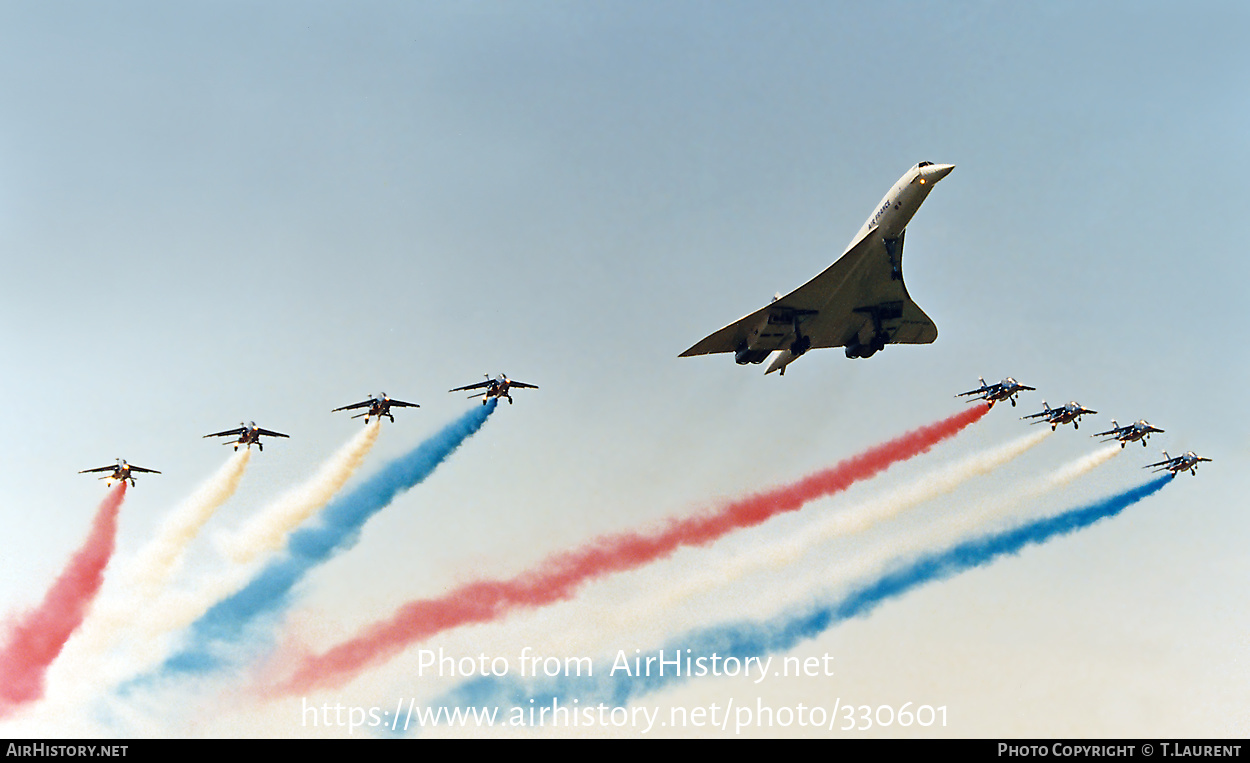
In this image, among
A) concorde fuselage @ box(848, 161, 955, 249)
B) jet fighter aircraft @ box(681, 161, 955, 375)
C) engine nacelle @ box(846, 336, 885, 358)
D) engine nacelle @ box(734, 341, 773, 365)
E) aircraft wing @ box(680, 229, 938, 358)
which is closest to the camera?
concorde fuselage @ box(848, 161, 955, 249)

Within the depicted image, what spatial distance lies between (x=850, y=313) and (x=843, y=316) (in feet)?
1.41

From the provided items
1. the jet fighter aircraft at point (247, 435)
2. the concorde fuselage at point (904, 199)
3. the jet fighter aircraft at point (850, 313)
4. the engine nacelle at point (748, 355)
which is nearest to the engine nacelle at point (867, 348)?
the jet fighter aircraft at point (850, 313)

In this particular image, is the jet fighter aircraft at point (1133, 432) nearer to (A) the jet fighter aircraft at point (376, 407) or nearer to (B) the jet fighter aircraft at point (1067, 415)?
(B) the jet fighter aircraft at point (1067, 415)

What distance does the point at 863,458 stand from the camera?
54781 mm

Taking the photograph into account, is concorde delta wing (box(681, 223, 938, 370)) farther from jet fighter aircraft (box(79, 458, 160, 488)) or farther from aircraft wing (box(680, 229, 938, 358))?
jet fighter aircraft (box(79, 458, 160, 488))

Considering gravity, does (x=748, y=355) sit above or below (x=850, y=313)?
below

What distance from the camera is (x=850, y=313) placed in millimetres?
52688

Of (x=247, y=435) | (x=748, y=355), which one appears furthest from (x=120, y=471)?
(x=748, y=355)

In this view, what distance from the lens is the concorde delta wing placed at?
50.4 meters

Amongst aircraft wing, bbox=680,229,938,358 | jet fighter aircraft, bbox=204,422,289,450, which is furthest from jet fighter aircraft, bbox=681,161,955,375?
jet fighter aircraft, bbox=204,422,289,450

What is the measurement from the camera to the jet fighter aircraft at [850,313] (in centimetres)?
4953

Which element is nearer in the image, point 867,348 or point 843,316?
point 843,316

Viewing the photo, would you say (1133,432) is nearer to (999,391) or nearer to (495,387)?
(999,391)
